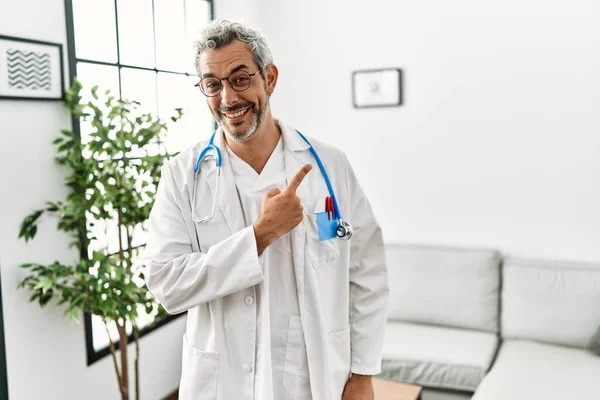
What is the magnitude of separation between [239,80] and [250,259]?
433 mm

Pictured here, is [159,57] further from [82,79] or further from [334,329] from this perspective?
[334,329]

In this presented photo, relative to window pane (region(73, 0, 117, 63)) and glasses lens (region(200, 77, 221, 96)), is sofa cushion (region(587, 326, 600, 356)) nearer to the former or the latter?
glasses lens (region(200, 77, 221, 96))

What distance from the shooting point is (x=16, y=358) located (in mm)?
2125

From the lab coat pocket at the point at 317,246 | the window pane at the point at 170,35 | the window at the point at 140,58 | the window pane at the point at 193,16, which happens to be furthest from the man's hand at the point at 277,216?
the window pane at the point at 193,16

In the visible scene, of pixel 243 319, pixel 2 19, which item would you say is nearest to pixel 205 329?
pixel 243 319

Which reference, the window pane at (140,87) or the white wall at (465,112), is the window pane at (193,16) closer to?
the window pane at (140,87)

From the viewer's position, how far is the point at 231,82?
52.2 inches

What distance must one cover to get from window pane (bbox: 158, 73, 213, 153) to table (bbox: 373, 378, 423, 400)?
167 cm

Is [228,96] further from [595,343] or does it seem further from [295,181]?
[595,343]

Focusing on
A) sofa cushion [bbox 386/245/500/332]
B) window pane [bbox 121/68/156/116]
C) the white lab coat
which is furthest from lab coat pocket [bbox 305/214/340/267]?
sofa cushion [bbox 386/245/500/332]

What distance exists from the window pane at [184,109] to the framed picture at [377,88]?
96 centimetres

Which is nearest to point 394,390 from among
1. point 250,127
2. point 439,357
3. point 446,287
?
point 439,357

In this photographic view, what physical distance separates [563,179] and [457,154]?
23.3 inches

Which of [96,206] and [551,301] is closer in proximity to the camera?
[96,206]
